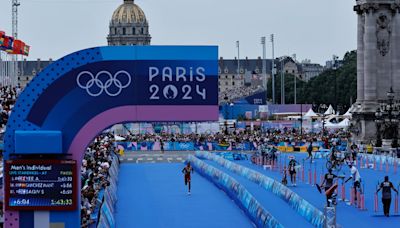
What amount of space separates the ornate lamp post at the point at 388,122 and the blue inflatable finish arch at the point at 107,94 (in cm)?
4590

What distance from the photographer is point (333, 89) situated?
515ft

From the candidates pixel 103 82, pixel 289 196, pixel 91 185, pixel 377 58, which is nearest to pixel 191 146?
pixel 377 58

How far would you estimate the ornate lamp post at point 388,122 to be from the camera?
65188mm

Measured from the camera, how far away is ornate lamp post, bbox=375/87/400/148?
6519 centimetres

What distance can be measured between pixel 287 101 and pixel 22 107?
175157 millimetres

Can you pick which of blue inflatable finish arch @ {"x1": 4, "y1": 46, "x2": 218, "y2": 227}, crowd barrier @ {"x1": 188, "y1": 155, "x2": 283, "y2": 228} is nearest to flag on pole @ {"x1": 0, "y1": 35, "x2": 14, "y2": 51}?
crowd barrier @ {"x1": 188, "y1": 155, "x2": 283, "y2": 228}

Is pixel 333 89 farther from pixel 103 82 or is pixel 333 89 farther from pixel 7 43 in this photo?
pixel 103 82

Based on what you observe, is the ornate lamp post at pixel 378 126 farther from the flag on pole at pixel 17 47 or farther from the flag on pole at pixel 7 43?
the flag on pole at pixel 7 43

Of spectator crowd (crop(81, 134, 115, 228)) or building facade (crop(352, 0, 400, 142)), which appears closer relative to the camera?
spectator crowd (crop(81, 134, 115, 228))

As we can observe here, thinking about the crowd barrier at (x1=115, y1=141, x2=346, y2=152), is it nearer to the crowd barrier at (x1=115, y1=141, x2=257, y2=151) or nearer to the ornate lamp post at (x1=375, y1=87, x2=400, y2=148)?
the crowd barrier at (x1=115, y1=141, x2=257, y2=151)

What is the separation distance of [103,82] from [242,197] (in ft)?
48.1

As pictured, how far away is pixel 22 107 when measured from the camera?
1862cm

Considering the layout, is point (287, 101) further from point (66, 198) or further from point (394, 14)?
point (66, 198)

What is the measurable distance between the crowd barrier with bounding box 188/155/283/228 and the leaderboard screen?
5.79 m
